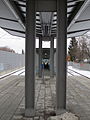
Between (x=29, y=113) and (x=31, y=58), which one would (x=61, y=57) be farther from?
(x=29, y=113)

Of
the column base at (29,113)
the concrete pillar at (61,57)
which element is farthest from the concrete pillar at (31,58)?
the concrete pillar at (61,57)

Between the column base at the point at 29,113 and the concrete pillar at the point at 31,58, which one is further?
the concrete pillar at the point at 31,58

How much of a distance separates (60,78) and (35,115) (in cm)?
144

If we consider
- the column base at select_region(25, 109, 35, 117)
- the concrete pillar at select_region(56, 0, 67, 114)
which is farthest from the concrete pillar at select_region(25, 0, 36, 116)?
the concrete pillar at select_region(56, 0, 67, 114)

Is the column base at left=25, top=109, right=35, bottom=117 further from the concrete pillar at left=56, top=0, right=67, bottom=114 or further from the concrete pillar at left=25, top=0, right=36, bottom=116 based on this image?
the concrete pillar at left=56, top=0, right=67, bottom=114

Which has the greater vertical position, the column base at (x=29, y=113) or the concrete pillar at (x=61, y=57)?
the concrete pillar at (x=61, y=57)

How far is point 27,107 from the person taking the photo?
7340 mm

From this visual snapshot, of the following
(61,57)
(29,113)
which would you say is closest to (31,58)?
(61,57)

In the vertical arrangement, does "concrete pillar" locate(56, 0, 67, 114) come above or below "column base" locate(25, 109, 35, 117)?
above

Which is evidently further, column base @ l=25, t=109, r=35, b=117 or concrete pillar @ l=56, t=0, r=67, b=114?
concrete pillar @ l=56, t=0, r=67, b=114

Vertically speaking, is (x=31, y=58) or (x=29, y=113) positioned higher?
(x=31, y=58)

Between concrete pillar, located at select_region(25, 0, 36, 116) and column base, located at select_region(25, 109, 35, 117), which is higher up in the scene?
concrete pillar, located at select_region(25, 0, 36, 116)

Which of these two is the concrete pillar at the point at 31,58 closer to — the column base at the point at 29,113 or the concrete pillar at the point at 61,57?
the column base at the point at 29,113

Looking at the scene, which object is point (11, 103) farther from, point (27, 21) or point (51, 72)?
point (51, 72)
